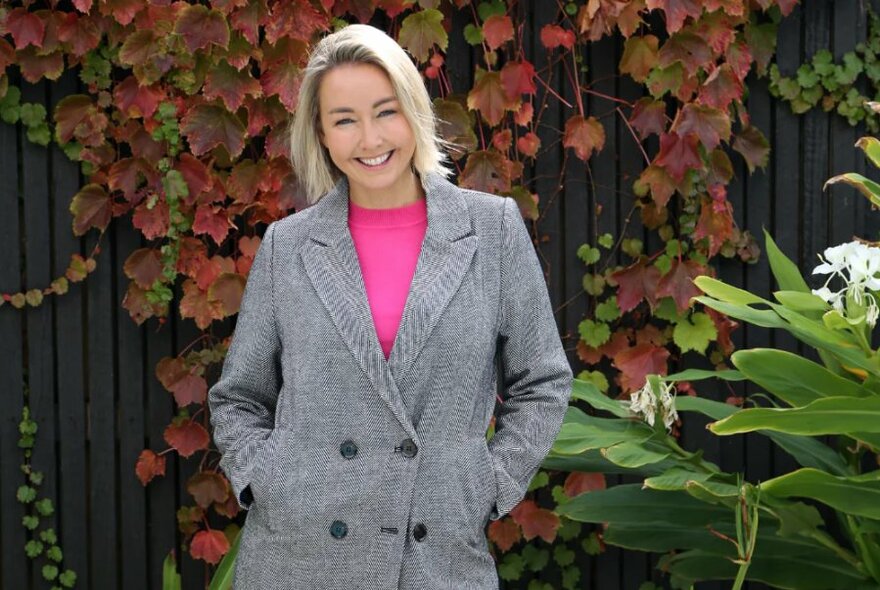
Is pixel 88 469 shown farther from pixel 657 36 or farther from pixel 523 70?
pixel 657 36

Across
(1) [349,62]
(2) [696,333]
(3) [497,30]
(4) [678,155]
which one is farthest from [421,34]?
(1) [349,62]

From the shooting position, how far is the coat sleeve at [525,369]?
2.00 meters

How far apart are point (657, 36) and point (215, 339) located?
1.51 meters

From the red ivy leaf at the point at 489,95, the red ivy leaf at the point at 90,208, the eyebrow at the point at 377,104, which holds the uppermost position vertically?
the red ivy leaf at the point at 489,95

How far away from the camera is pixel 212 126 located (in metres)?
3.15

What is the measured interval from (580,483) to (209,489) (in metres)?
1.03

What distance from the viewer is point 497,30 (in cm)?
321

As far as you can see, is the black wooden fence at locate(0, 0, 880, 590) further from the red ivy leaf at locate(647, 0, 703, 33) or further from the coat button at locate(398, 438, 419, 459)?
the coat button at locate(398, 438, 419, 459)

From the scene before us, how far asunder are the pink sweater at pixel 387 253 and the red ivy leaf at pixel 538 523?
144 cm

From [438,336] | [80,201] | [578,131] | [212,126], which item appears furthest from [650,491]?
[80,201]

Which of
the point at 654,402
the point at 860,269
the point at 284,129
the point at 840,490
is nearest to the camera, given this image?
the point at 860,269

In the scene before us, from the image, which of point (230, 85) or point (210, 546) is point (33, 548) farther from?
point (230, 85)

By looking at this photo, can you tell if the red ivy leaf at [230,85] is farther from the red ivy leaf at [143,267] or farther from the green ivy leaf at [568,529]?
the green ivy leaf at [568,529]

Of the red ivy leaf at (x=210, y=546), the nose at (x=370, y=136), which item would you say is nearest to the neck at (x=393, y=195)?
the nose at (x=370, y=136)
